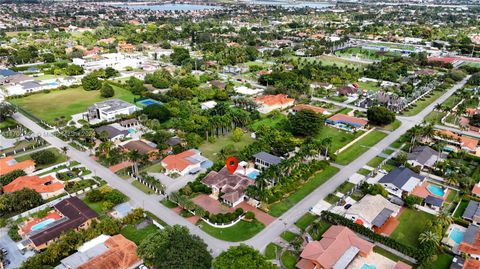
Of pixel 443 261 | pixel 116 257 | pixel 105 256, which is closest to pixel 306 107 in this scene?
pixel 443 261

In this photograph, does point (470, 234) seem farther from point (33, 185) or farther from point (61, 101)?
point (61, 101)

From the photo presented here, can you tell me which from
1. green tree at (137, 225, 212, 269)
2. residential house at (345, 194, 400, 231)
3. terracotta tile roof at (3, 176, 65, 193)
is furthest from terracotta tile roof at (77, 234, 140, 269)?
residential house at (345, 194, 400, 231)

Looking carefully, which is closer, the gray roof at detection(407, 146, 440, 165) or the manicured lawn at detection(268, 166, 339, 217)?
the manicured lawn at detection(268, 166, 339, 217)

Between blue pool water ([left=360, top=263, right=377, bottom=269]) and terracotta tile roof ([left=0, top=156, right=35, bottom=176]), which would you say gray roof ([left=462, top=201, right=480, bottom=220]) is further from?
terracotta tile roof ([left=0, top=156, right=35, bottom=176])

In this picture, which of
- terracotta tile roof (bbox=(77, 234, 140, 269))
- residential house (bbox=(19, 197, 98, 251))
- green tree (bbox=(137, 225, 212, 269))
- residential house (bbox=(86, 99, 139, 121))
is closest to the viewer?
green tree (bbox=(137, 225, 212, 269))

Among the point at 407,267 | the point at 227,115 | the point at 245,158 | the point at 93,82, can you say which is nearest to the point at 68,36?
the point at 93,82

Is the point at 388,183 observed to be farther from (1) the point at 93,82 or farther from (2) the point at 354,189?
(1) the point at 93,82
